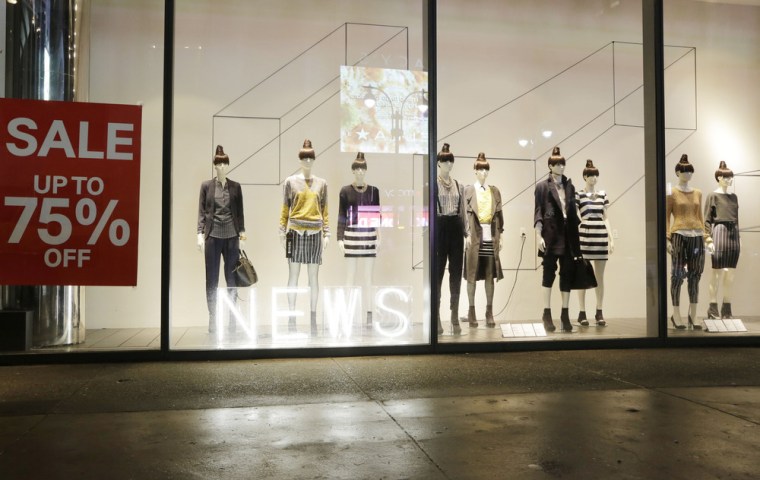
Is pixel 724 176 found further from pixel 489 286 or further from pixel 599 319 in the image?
pixel 489 286

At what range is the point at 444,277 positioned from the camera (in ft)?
19.8

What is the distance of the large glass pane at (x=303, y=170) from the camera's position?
18.1 feet

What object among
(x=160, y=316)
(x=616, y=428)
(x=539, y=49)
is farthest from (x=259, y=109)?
(x=616, y=428)

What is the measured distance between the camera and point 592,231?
6582 millimetres

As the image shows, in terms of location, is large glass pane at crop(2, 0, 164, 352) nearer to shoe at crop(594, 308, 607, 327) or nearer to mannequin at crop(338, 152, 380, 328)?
mannequin at crop(338, 152, 380, 328)

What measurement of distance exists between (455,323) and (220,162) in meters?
2.68

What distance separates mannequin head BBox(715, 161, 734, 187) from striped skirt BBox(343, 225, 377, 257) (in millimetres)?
3720

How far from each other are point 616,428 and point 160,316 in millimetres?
3585

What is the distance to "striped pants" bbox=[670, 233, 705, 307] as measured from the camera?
630 cm

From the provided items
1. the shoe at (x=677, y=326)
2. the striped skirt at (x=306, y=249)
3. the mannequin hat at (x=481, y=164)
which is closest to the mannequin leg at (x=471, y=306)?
the mannequin hat at (x=481, y=164)

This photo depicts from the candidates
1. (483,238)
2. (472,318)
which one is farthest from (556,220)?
(472,318)

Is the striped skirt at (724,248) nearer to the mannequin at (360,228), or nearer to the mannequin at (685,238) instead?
the mannequin at (685,238)

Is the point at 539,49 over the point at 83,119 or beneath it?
over

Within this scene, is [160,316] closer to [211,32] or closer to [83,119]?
[83,119]
